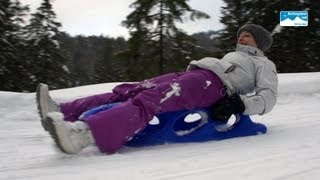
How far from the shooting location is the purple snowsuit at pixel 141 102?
316cm

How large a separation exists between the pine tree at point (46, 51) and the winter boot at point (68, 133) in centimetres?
2416

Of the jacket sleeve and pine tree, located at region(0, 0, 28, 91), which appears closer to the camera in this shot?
the jacket sleeve

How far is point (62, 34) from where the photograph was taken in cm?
3027

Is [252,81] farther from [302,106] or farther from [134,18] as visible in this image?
[134,18]

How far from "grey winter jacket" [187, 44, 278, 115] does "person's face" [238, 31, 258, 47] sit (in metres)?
0.16

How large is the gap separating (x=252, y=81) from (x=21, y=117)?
2.73m

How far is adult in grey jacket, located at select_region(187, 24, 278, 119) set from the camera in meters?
3.82

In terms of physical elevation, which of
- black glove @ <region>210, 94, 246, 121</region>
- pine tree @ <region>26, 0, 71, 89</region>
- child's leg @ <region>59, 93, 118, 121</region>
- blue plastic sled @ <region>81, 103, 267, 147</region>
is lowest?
pine tree @ <region>26, 0, 71, 89</region>

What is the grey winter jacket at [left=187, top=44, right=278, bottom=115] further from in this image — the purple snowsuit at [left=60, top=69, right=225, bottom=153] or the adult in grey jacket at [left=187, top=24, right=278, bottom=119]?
the purple snowsuit at [left=60, top=69, right=225, bottom=153]

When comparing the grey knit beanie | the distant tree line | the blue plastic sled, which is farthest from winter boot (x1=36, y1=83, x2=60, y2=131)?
the distant tree line

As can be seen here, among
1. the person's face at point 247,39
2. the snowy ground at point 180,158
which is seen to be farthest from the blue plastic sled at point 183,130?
the person's face at point 247,39

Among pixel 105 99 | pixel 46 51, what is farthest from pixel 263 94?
pixel 46 51

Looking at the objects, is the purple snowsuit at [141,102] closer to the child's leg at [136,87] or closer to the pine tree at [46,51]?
the child's leg at [136,87]

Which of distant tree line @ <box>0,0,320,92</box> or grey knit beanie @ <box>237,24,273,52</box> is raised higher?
grey knit beanie @ <box>237,24,273,52</box>
